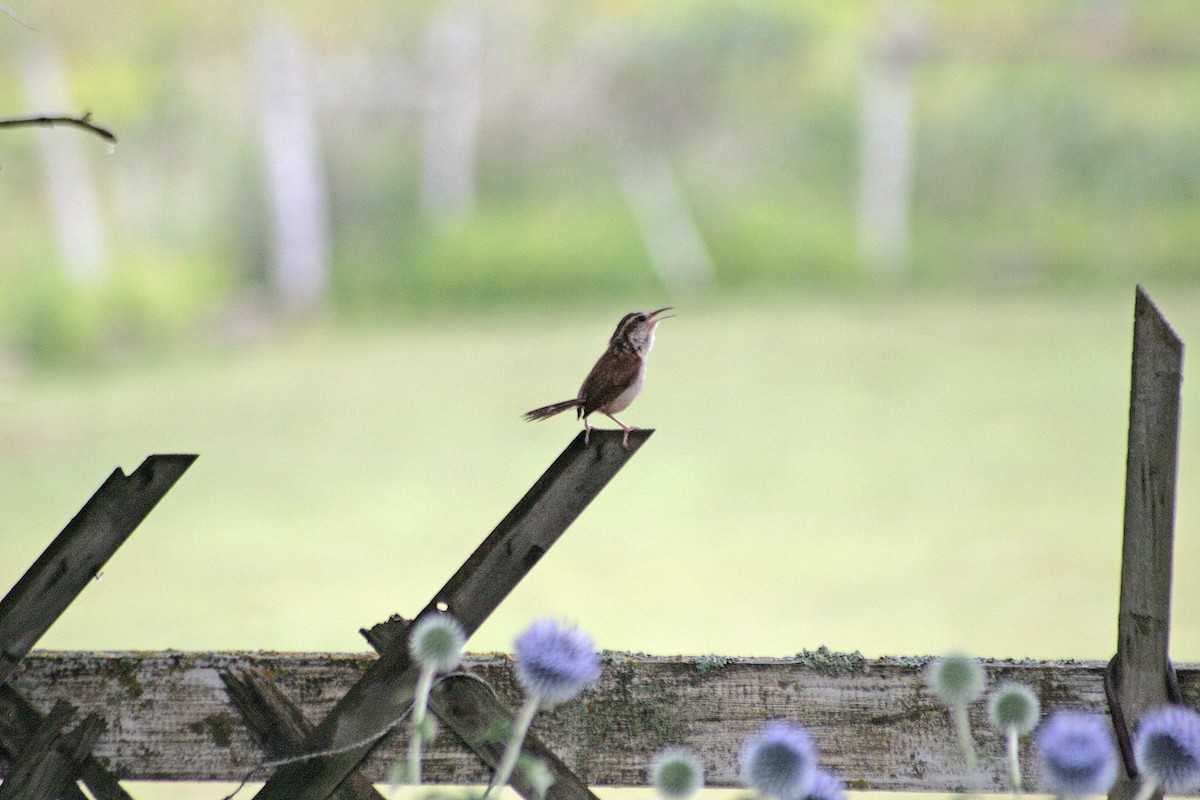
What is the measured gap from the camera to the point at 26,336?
26.1 feet

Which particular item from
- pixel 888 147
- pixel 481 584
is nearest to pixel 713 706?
pixel 481 584

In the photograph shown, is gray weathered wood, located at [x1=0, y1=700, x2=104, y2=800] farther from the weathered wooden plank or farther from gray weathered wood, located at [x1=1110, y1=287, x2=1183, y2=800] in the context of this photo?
gray weathered wood, located at [x1=1110, y1=287, x2=1183, y2=800]

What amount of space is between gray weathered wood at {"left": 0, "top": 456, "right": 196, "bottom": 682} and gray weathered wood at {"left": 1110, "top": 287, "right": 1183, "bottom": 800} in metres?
0.64

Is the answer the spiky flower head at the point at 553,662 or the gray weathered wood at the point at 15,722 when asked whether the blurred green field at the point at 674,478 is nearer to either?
the gray weathered wood at the point at 15,722

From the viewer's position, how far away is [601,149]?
370 inches

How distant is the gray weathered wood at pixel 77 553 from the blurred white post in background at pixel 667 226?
26.4 ft

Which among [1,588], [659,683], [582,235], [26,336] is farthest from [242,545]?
[659,683]

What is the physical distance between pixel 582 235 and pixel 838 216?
201 centimetres

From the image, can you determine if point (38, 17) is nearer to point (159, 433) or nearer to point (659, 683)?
point (159, 433)

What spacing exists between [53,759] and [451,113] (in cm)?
838

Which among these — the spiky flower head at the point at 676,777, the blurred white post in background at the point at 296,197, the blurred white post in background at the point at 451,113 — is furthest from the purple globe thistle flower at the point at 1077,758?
the blurred white post in background at the point at 296,197

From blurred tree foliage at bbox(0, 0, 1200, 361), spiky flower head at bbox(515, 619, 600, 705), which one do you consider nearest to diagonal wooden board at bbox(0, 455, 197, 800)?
spiky flower head at bbox(515, 619, 600, 705)

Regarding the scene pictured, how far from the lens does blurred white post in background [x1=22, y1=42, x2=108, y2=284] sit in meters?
8.30

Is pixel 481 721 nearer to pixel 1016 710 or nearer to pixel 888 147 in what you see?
pixel 1016 710
